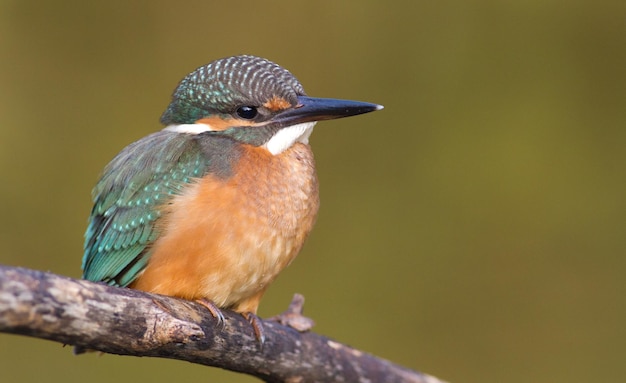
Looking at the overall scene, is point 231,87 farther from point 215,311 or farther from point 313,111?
point 215,311

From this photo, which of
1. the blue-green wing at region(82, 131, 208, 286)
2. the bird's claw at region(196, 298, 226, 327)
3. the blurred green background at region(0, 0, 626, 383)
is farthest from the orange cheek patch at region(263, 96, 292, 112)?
the blurred green background at region(0, 0, 626, 383)

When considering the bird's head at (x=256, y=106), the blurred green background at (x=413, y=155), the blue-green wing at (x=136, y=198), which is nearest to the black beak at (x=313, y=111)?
the bird's head at (x=256, y=106)

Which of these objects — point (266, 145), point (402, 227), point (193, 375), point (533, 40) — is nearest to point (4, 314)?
point (266, 145)

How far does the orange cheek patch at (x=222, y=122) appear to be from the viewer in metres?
2.64

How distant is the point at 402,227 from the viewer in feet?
12.5

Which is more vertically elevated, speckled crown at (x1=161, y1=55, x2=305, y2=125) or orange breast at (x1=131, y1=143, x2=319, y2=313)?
speckled crown at (x1=161, y1=55, x2=305, y2=125)

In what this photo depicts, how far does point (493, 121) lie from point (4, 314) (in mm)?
2642

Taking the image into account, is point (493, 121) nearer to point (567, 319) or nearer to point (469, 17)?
point (469, 17)

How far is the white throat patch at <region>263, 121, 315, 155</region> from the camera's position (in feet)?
8.66

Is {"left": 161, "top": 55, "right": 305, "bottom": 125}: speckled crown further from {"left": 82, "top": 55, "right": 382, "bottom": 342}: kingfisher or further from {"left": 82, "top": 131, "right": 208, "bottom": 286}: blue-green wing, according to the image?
{"left": 82, "top": 131, "right": 208, "bottom": 286}: blue-green wing

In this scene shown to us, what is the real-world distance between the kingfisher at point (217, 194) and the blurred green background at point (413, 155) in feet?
3.52

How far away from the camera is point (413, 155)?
3.86 m

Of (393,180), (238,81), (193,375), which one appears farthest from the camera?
(393,180)

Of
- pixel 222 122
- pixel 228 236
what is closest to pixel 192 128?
pixel 222 122
